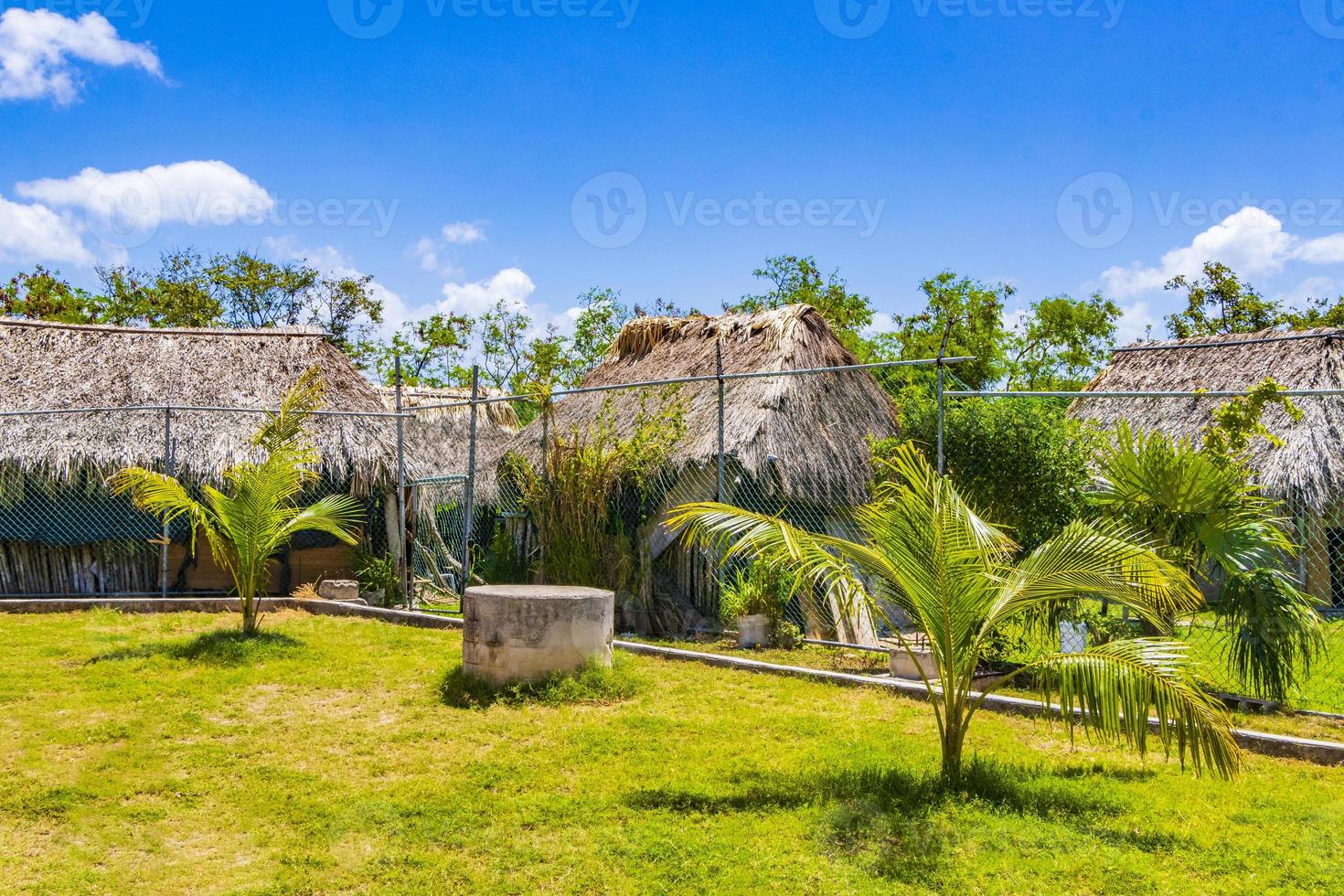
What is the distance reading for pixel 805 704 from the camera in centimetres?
768

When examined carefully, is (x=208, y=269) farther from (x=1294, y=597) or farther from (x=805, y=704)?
(x=1294, y=597)

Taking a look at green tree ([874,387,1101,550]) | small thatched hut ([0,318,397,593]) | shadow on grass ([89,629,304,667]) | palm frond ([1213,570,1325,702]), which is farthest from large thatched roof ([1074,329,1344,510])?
small thatched hut ([0,318,397,593])

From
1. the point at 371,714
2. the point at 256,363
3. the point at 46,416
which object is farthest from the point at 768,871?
the point at 256,363

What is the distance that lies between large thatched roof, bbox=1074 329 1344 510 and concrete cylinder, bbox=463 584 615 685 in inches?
297

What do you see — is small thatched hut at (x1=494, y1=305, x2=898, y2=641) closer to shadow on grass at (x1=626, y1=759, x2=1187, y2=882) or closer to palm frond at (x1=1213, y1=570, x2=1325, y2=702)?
palm frond at (x1=1213, y1=570, x2=1325, y2=702)

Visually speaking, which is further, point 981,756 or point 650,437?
point 650,437

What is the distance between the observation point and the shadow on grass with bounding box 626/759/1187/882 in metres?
4.81

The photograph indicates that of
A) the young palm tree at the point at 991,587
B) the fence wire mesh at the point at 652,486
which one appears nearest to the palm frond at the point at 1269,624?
the young palm tree at the point at 991,587

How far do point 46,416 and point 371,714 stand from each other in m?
9.13

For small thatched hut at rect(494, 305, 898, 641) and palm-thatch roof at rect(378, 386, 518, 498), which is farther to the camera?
palm-thatch roof at rect(378, 386, 518, 498)

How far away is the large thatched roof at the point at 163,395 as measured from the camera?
13.3 metres

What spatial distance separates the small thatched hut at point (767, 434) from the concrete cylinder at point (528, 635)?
347cm

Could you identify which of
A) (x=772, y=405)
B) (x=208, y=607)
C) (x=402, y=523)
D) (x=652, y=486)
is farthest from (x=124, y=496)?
(x=772, y=405)

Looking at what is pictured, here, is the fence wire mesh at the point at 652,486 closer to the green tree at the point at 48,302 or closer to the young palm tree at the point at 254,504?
the young palm tree at the point at 254,504
